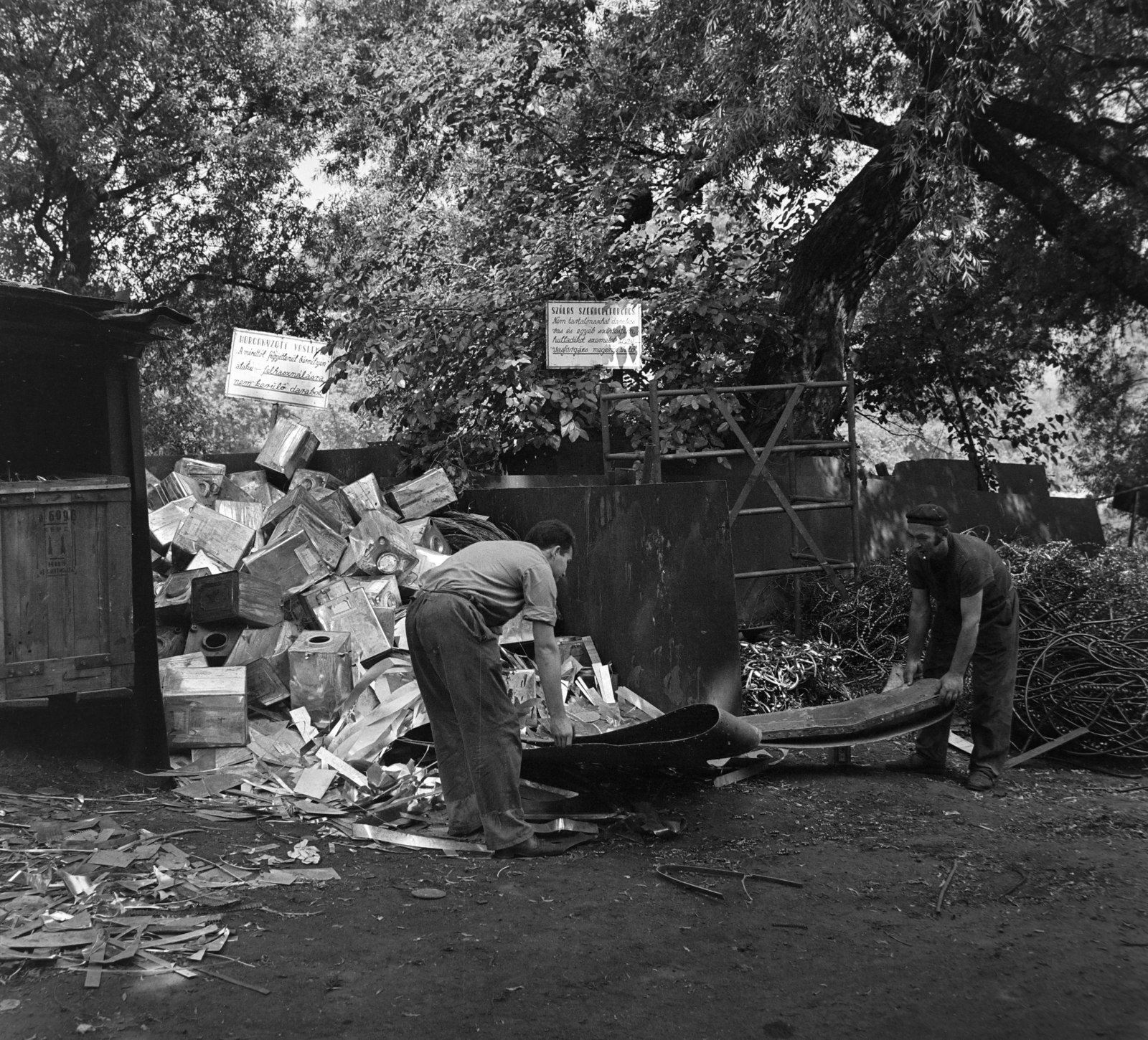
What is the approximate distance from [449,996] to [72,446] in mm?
4403

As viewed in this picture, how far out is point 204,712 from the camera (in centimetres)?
658

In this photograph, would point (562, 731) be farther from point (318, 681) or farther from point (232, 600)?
point (232, 600)

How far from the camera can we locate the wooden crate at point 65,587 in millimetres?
5676

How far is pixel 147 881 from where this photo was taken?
453 centimetres

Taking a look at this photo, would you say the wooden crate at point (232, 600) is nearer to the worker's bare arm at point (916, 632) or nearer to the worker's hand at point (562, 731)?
the worker's hand at point (562, 731)

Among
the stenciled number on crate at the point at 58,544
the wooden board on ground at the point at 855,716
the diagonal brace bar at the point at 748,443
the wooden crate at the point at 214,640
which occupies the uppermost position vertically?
the diagonal brace bar at the point at 748,443

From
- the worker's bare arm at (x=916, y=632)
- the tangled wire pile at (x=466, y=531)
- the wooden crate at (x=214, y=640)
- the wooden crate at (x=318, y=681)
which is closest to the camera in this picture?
the worker's bare arm at (x=916, y=632)

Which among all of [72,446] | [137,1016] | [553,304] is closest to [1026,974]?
[137,1016]

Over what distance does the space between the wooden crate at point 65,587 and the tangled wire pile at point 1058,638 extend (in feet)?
17.5

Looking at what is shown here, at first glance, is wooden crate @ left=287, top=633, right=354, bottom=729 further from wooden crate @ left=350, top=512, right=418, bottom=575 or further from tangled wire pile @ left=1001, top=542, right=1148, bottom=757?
tangled wire pile @ left=1001, top=542, right=1148, bottom=757

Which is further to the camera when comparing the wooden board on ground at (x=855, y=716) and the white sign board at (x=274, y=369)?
the white sign board at (x=274, y=369)

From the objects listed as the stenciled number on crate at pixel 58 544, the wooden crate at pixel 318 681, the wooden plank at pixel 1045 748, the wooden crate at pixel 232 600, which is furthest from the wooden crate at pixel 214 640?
the wooden plank at pixel 1045 748

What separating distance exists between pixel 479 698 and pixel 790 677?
154 inches

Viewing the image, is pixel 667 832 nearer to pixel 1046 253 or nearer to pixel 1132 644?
pixel 1132 644
